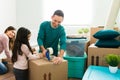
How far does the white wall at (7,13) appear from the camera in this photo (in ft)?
12.4

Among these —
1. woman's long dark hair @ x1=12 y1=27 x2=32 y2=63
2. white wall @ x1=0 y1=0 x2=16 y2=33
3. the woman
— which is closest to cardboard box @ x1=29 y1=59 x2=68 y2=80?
woman's long dark hair @ x1=12 y1=27 x2=32 y2=63

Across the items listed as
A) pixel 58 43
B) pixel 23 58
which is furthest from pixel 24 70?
pixel 58 43

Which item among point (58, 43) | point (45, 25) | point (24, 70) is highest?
point (45, 25)

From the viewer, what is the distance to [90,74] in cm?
185

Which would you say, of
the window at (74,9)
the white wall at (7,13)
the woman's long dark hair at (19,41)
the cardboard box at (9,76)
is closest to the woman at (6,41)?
the cardboard box at (9,76)

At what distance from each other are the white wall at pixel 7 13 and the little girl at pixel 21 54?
1663mm

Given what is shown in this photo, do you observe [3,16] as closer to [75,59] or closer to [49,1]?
[49,1]

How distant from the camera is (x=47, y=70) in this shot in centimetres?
204

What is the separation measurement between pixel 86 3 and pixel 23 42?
231 cm

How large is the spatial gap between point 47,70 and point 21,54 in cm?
40

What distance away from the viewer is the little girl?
221 cm

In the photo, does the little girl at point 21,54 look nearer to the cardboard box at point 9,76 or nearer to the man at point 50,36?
the man at point 50,36

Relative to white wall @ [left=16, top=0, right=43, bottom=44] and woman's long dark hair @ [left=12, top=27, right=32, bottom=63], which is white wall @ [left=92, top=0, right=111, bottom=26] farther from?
woman's long dark hair @ [left=12, top=27, right=32, bottom=63]

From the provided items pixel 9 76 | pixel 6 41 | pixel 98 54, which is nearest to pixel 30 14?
pixel 6 41
